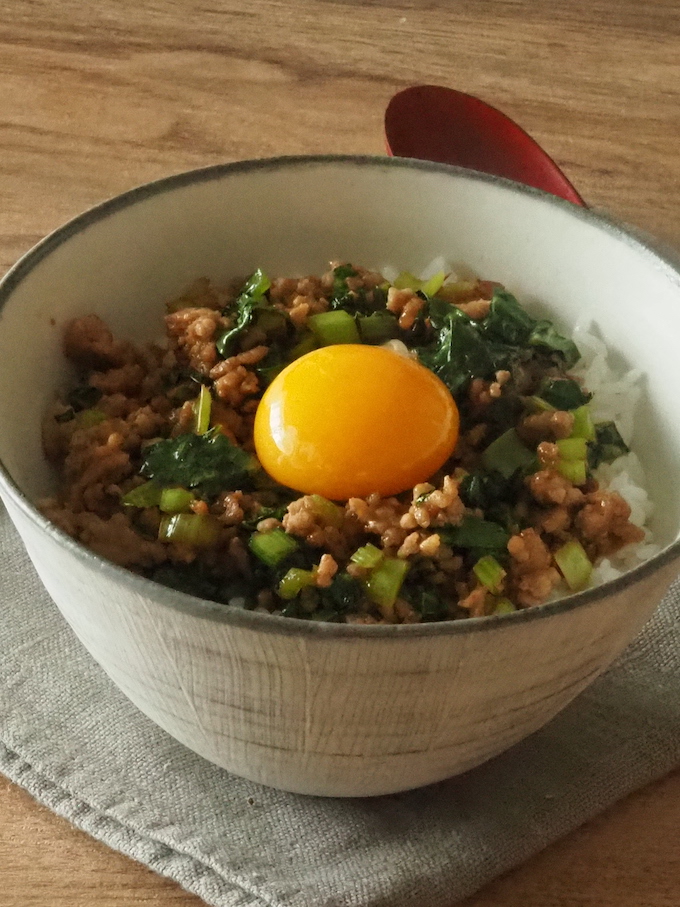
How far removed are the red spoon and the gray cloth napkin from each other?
1315 mm

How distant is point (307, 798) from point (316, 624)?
1.76 feet

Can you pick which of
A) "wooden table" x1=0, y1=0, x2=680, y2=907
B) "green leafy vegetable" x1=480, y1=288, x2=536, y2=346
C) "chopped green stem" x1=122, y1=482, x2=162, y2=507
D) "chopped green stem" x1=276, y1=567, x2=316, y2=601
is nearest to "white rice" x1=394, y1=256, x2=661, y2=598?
"green leafy vegetable" x1=480, y1=288, x2=536, y2=346

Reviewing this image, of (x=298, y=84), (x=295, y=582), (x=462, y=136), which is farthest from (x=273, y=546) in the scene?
(x=298, y=84)

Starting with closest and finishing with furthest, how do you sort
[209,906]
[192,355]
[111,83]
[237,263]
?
1. [209,906]
2. [192,355]
3. [237,263]
4. [111,83]

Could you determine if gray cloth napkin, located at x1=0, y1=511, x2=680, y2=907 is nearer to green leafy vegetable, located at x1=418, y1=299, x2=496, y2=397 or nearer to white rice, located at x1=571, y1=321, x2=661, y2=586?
white rice, located at x1=571, y1=321, x2=661, y2=586

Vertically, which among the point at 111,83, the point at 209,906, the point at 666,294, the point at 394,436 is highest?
the point at 666,294

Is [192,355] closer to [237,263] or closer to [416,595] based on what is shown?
[237,263]

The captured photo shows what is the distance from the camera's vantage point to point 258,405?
1.69 metres

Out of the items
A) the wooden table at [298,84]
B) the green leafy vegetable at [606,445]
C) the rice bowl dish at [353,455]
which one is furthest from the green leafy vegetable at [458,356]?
the wooden table at [298,84]

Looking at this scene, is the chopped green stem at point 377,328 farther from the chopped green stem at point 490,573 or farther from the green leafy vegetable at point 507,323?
the chopped green stem at point 490,573

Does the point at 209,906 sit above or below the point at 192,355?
below

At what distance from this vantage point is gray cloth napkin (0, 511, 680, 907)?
52.4 inches

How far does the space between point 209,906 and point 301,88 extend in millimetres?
2513

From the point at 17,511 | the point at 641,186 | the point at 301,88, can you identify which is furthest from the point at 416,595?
the point at 301,88
